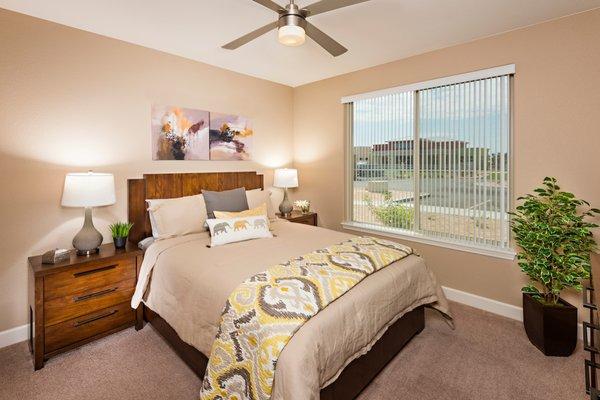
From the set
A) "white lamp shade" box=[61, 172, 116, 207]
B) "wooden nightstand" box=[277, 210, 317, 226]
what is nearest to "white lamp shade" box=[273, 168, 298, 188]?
"wooden nightstand" box=[277, 210, 317, 226]

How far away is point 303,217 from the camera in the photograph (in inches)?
159

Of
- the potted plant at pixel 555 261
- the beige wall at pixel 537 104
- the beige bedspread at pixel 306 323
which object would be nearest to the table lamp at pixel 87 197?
the beige bedspread at pixel 306 323

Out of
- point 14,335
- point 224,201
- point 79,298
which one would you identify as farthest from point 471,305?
point 14,335

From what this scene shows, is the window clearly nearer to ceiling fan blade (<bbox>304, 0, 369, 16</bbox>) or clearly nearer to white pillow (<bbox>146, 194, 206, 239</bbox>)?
ceiling fan blade (<bbox>304, 0, 369, 16</bbox>)

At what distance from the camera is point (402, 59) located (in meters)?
3.39

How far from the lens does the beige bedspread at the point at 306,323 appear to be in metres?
1.42

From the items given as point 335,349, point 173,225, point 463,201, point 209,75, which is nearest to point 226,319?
point 335,349

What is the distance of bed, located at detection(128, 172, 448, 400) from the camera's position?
4.85ft

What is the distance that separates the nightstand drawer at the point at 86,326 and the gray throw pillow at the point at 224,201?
43.0 inches

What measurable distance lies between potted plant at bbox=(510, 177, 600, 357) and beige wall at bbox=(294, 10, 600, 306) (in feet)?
0.94

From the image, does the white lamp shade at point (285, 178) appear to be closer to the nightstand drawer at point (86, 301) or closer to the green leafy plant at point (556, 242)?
the nightstand drawer at point (86, 301)

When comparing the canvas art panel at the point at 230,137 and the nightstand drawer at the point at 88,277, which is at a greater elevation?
the canvas art panel at the point at 230,137

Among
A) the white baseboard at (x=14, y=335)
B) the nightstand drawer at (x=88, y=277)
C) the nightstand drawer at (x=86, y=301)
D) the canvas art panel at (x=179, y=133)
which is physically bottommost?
the white baseboard at (x=14, y=335)

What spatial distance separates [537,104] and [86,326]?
406cm
